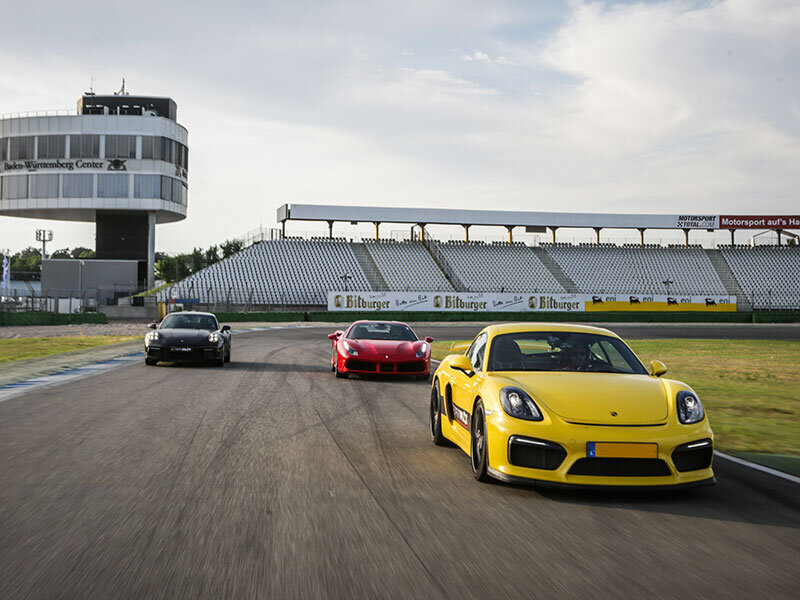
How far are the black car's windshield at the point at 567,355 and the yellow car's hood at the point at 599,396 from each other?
0.32m

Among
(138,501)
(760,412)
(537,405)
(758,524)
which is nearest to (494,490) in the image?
(537,405)

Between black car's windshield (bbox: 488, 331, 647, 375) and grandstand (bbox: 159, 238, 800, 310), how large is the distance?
48.1m

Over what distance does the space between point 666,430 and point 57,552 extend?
3.96 metres

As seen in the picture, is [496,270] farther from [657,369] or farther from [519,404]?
[519,404]

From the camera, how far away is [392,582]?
3684mm

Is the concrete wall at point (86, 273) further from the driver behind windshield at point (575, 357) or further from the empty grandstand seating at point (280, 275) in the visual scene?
the driver behind windshield at point (575, 357)

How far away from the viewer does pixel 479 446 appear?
240 inches

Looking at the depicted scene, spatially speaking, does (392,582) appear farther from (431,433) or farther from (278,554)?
(431,433)

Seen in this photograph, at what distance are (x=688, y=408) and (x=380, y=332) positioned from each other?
1057 cm

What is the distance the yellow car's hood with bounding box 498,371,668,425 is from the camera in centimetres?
546

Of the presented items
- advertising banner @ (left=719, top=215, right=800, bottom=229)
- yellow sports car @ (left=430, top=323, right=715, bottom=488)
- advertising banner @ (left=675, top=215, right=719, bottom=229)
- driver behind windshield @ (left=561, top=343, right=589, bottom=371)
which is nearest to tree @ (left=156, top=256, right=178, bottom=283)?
advertising banner @ (left=675, top=215, right=719, bottom=229)

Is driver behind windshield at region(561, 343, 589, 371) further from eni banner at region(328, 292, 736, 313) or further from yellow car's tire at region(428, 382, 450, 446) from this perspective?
eni banner at region(328, 292, 736, 313)

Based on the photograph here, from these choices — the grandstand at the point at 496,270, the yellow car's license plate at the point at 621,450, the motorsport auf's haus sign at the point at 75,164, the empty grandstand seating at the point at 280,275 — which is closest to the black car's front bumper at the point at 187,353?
the yellow car's license plate at the point at 621,450

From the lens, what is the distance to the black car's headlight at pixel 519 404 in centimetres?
560
